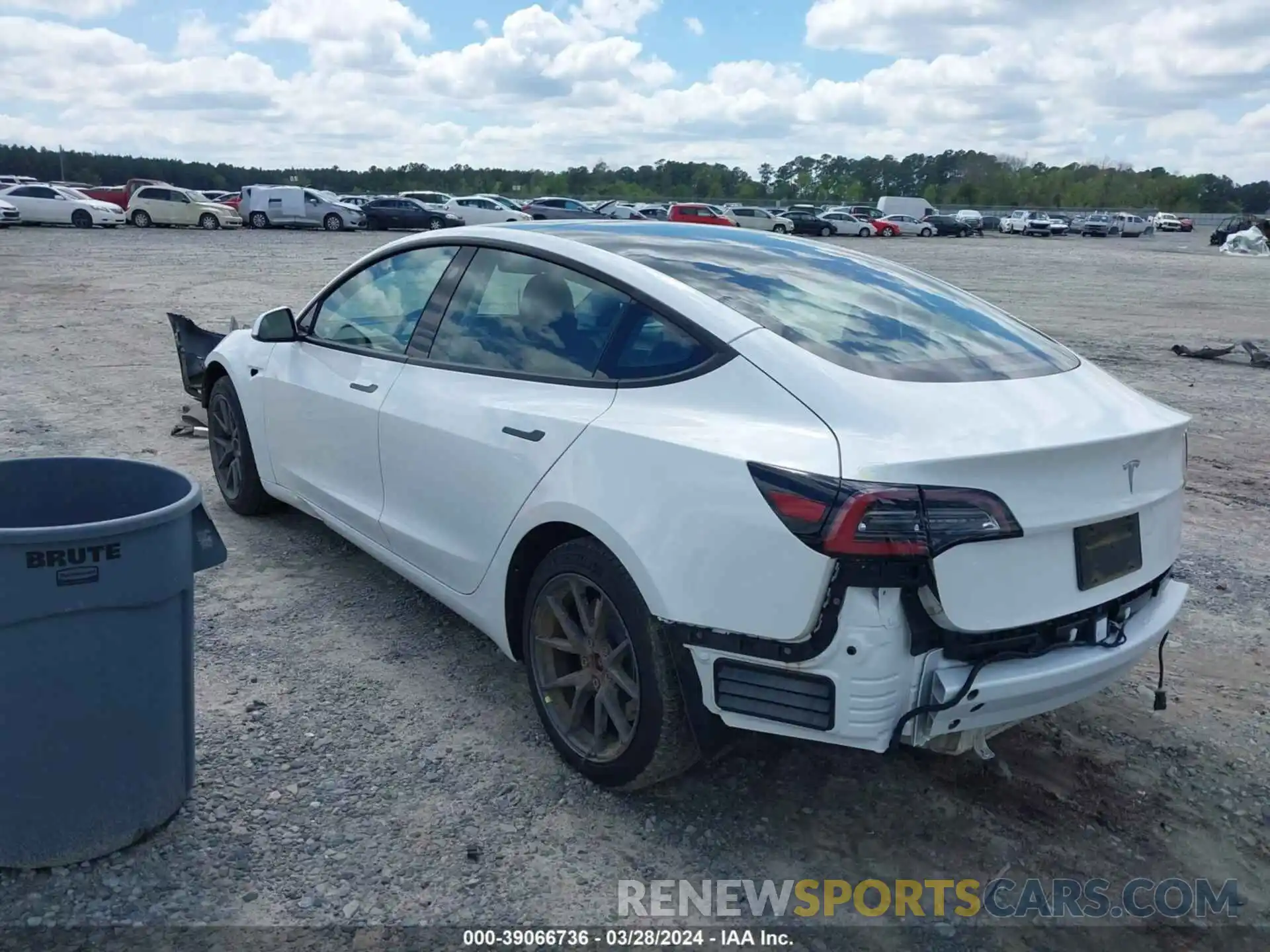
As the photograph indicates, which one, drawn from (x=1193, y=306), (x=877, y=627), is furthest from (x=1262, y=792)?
(x=1193, y=306)

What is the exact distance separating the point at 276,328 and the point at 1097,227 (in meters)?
68.3

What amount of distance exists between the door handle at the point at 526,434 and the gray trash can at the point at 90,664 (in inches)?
37.0

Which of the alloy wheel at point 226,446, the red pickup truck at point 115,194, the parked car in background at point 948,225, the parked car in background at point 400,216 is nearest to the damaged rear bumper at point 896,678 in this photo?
the alloy wheel at point 226,446

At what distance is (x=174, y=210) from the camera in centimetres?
4047

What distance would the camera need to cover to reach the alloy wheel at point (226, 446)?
18.0ft

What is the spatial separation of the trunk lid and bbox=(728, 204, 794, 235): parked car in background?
48.0m

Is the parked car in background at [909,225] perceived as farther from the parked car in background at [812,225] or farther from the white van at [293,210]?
the white van at [293,210]

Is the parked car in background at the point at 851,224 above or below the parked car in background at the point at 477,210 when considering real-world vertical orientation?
above

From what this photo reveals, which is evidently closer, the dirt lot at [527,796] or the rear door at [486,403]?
the dirt lot at [527,796]

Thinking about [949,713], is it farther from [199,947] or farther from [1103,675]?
[199,947]

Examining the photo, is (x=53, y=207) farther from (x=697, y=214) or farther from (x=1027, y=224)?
(x=1027, y=224)

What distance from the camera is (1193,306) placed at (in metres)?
19.8

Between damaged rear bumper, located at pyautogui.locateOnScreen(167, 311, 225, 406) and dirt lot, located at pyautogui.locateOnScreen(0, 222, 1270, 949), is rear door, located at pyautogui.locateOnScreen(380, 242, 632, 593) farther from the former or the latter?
damaged rear bumper, located at pyautogui.locateOnScreen(167, 311, 225, 406)

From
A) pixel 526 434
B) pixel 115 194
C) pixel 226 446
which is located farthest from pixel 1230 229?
pixel 526 434
